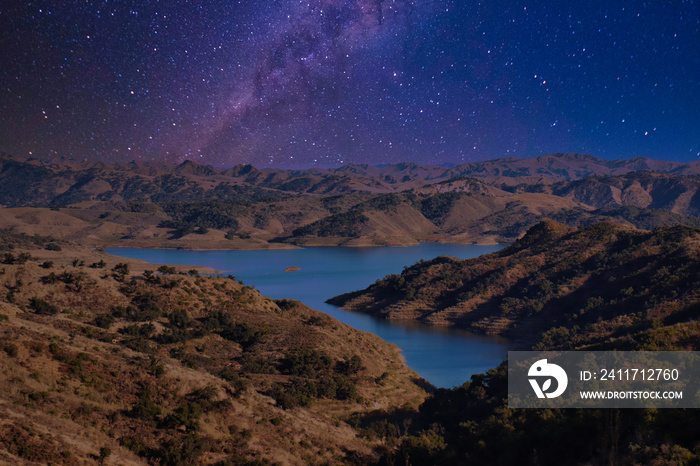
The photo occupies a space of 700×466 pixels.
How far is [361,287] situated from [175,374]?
95837 millimetres

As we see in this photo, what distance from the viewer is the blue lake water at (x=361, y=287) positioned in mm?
64500

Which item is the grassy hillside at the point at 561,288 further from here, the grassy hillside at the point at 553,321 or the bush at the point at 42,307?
the bush at the point at 42,307

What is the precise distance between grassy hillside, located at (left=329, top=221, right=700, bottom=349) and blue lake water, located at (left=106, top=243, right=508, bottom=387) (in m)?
5.60

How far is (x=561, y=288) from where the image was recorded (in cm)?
8325

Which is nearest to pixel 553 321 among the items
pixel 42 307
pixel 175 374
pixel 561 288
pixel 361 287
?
pixel 561 288

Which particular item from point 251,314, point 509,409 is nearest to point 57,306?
point 251,314

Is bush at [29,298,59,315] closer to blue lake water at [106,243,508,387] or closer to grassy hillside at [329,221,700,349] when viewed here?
blue lake water at [106,243,508,387]

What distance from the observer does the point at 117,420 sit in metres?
22.2

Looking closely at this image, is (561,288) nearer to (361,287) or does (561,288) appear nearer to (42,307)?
(361,287)

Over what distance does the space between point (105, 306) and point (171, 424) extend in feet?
102

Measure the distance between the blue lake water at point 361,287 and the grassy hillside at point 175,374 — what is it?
6.70m

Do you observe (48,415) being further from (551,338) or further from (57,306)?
(551,338)

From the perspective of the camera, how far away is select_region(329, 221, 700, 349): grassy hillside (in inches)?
2559

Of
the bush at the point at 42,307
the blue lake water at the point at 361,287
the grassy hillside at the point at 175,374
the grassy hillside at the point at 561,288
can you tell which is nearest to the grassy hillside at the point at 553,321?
→ the grassy hillside at the point at 561,288
